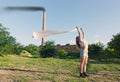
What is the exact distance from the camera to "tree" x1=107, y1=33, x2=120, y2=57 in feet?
82.5

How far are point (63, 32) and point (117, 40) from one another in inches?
684

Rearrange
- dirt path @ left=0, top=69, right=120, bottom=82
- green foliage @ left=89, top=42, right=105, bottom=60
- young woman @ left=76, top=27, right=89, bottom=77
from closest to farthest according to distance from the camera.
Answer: dirt path @ left=0, top=69, right=120, bottom=82, young woman @ left=76, top=27, right=89, bottom=77, green foliage @ left=89, top=42, right=105, bottom=60

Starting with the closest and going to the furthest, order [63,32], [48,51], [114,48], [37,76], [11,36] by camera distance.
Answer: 1. [63,32]
2. [37,76]
3. [11,36]
4. [48,51]
5. [114,48]

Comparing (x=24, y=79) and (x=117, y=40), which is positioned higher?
(x=117, y=40)

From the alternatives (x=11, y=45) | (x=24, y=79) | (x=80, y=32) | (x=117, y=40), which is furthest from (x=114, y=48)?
(x=24, y=79)

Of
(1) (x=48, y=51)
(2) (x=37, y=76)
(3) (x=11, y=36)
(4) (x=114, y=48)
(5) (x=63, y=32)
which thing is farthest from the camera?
(4) (x=114, y=48)

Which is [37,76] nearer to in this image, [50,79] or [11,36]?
[50,79]

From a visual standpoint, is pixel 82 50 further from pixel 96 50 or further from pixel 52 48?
pixel 96 50

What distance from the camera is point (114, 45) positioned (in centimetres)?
2552

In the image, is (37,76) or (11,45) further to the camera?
(11,45)

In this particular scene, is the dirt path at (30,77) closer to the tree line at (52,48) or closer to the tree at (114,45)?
the tree line at (52,48)

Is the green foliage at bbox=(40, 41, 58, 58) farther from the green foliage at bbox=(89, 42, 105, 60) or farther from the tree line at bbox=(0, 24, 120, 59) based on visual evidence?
the green foliage at bbox=(89, 42, 105, 60)

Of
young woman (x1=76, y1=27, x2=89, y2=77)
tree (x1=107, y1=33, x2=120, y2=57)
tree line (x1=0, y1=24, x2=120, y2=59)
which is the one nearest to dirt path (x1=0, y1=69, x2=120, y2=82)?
young woman (x1=76, y1=27, x2=89, y2=77)

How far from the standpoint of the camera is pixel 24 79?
29.0ft
